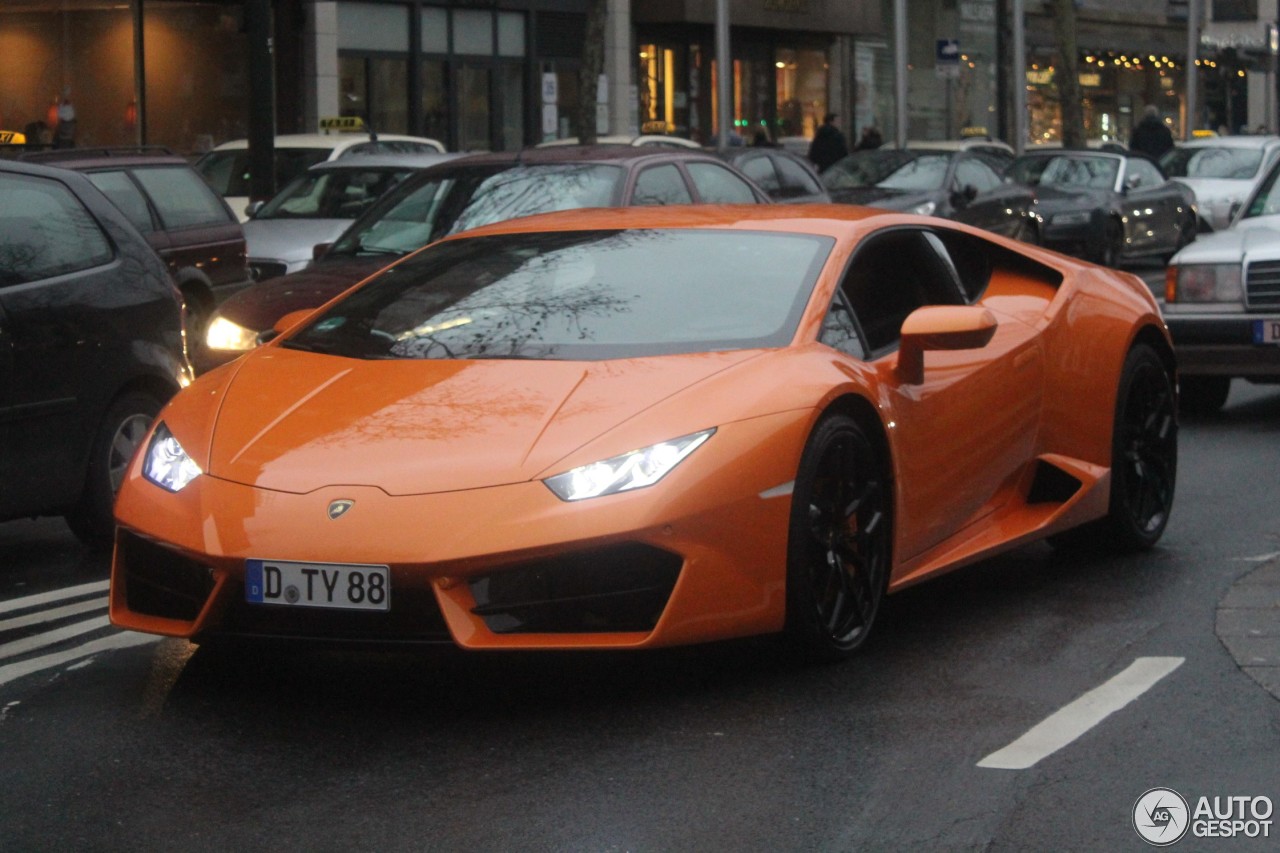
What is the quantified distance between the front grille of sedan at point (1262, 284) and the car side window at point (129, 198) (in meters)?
6.95

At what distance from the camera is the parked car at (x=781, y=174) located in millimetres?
17047

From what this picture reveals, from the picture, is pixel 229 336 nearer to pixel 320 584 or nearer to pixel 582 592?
pixel 320 584

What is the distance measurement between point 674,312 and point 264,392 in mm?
1189

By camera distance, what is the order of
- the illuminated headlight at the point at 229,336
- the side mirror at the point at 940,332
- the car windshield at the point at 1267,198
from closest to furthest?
the side mirror at the point at 940,332, the illuminated headlight at the point at 229,336, the car windshield at the point at 1267,198

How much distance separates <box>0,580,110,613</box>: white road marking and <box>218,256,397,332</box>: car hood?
338 centimetres

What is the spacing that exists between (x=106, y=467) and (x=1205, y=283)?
6.59m

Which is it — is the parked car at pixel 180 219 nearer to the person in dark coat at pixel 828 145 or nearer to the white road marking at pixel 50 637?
the white road marking at pixel 50 637

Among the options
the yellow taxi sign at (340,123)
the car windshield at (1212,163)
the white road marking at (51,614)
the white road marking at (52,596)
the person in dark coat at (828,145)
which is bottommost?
the white road marking at (52,596)

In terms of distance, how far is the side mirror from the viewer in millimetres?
6230

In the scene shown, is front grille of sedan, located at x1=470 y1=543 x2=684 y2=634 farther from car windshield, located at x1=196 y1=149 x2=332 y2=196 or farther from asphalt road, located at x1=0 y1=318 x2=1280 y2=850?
car windshield, located at x1=196 y1=149 x2=332 y2=196

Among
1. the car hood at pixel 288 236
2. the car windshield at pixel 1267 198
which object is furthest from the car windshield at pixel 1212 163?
the car hood at pixel 288 236

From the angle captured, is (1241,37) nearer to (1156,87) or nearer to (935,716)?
(1156,87)

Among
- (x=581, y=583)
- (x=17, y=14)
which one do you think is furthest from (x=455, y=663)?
(x=17, y=14)

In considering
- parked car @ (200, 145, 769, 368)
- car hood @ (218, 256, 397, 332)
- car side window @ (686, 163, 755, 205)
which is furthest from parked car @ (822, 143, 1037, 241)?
car hood @ (218, 256, 397, 332)
